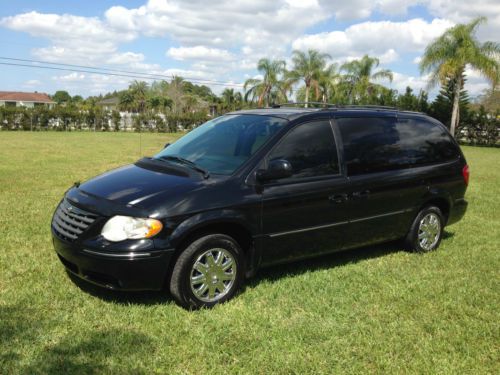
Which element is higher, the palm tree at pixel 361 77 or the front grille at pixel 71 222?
the palm tree at pixel 361 77

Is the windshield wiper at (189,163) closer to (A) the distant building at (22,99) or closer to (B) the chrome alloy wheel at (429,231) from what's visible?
(B) the chrome alloy wheel at (429,231)

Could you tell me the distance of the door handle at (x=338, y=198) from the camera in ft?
15.8

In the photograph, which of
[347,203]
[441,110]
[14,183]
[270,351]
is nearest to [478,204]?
[347,203]

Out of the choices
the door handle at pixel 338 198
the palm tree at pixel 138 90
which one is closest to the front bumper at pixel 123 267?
the door handle at pixel 338 198

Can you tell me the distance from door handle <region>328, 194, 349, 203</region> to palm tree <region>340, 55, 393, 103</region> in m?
42.3

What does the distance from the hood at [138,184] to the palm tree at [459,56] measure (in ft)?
100

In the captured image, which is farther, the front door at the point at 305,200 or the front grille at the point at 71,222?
the front door at the point at 305,200

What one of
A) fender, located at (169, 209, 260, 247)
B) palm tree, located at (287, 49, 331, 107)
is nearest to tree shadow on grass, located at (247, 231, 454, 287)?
fender, located at (169, 209, 260, 247)

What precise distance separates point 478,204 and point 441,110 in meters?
31.4

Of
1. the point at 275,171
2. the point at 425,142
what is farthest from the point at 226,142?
the point at 425,142

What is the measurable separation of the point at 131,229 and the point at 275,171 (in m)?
1.34

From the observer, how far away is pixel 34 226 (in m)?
6.57

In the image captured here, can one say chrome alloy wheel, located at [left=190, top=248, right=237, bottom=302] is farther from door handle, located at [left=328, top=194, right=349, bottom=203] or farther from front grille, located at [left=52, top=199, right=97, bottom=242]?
door handle, located at [left=328, top=194, right=349, bottom=203]

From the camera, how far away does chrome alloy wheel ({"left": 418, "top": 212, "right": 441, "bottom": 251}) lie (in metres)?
6.01
